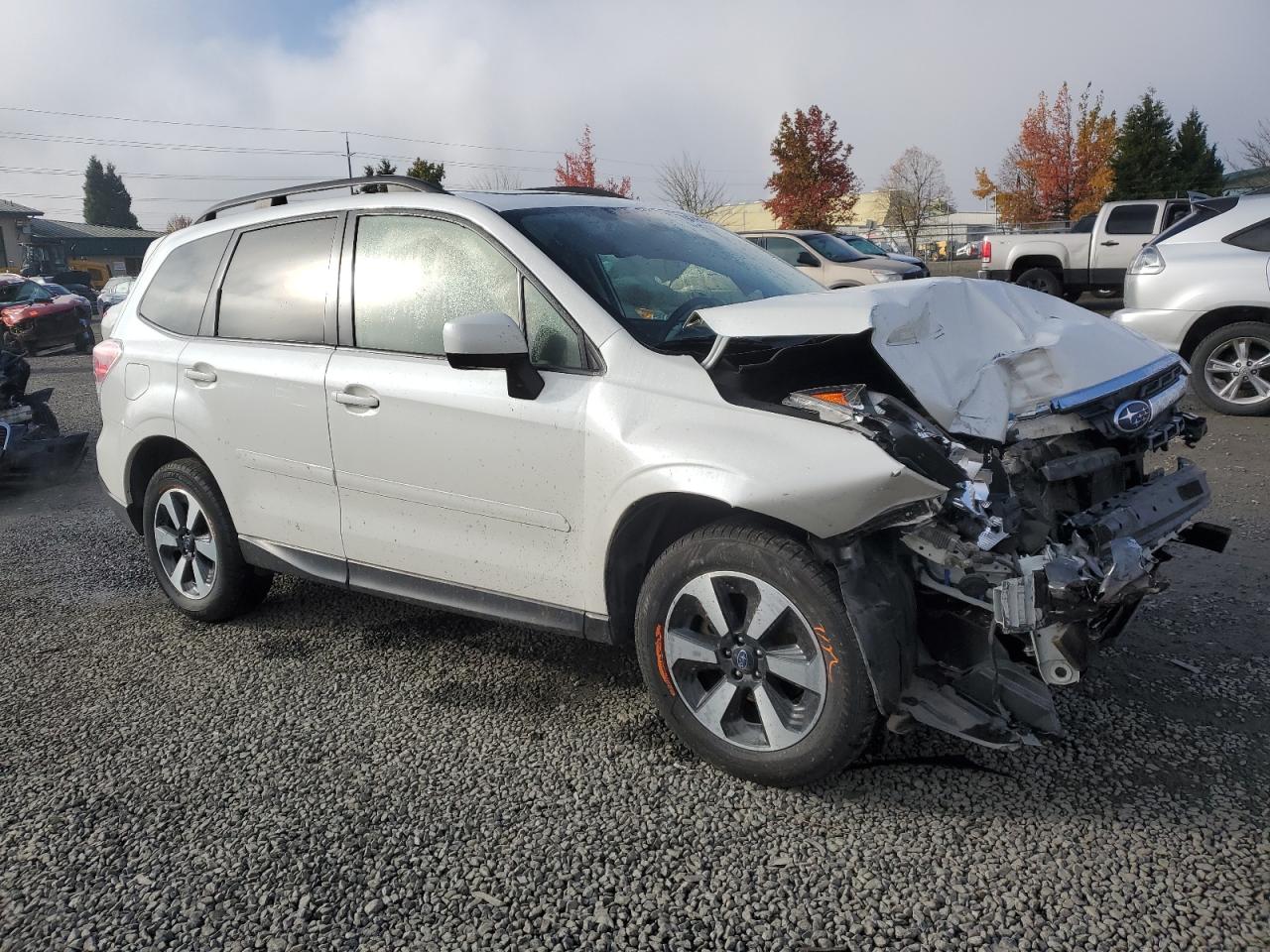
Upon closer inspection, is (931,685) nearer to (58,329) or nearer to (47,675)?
(47,675)

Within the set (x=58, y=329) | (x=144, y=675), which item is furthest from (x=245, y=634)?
(x=58, y=329)

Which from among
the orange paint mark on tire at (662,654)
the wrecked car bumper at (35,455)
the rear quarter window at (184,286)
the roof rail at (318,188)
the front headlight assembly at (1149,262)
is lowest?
the wrecked car bumper at (35,455)

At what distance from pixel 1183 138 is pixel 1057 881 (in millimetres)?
47971

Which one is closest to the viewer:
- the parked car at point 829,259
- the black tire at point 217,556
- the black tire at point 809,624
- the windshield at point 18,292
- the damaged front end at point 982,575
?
the damaged front end at point 982,575

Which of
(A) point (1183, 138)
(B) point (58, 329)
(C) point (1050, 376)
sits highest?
(A) point (1183, 138)

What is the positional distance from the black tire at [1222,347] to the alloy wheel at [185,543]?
7.35 metres

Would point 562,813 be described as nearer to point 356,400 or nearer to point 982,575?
point 982,575

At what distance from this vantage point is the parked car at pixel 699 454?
278 centimetres

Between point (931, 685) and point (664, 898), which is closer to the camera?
point (664, 898)

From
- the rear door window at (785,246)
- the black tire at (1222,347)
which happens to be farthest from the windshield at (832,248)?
the black tire at (1222,347)

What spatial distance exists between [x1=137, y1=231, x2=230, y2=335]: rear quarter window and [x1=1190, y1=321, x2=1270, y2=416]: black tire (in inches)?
285

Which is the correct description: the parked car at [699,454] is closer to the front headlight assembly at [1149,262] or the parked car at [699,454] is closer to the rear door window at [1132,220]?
the front headlight assembly at [1149,262]

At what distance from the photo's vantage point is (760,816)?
2.95 m

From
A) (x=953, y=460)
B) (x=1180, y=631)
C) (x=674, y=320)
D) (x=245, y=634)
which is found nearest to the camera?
(x=953, y=460)
